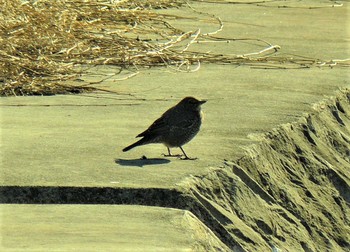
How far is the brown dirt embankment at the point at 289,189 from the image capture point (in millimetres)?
8586

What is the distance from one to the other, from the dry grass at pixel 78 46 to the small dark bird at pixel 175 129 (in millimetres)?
2994

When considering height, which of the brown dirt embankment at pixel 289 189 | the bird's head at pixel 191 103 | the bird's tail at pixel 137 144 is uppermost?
the bird's head at pixel 191 103

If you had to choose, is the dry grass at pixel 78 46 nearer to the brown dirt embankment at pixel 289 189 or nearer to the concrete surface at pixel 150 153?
the concrete surface at pixel 150 153

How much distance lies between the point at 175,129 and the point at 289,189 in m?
1.31

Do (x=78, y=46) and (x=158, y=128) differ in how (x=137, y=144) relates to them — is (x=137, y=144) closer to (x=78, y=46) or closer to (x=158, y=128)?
(x=158, y=128)

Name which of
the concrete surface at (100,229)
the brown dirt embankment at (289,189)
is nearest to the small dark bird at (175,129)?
the brown dirt embankment at (289,189)

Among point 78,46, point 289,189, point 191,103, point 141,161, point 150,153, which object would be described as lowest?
point 78,46

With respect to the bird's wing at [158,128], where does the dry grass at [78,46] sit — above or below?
below

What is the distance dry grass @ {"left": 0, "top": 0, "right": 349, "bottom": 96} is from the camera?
1291cm

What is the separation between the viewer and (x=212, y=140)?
33.0ft

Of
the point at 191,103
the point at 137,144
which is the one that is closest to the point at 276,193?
the point at 191,103

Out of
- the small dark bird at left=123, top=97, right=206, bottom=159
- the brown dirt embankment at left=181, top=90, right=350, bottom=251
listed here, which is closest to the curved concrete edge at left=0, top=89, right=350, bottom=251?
the brown dirt embankment at left=181, top=90, right=350, bottom=251

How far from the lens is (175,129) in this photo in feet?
30.9

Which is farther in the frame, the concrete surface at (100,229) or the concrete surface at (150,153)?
the concrete surface at (150,153)
